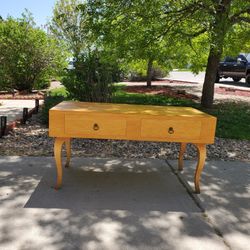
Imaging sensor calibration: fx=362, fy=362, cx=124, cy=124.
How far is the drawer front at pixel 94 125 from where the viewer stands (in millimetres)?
3963

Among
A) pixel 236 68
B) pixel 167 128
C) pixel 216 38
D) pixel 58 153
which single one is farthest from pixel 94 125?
pixel 236 68

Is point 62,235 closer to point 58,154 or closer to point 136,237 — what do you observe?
point 136,237

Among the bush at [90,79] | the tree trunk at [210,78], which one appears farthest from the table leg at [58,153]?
the tree trunk at [210,78]

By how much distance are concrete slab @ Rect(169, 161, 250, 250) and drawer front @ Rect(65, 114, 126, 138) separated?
1.23 metres

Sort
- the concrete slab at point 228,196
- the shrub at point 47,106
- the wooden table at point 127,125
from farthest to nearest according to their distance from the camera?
the shrub at point 47,106
the wooden table at point 127,125
the concrete slab at point 228,196

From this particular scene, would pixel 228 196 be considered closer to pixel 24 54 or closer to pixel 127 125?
pixel 127 125

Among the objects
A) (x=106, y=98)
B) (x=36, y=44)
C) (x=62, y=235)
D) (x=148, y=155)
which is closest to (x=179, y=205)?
(x=62, y=235)

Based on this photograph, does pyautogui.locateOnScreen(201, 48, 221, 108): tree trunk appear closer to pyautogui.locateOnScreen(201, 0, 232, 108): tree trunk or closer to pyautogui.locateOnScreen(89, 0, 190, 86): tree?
pyautogui.locateOnScreen(201, 0, 232, 108): tree trunk

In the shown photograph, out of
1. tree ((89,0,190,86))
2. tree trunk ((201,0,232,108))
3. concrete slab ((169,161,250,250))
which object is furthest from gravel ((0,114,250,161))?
tree ((89,0,190,86))

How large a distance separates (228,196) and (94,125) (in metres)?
1.75

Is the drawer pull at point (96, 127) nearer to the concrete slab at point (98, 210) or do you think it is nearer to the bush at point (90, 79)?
the concrete slab at point (98, 210)

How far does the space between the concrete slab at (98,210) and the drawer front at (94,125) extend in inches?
26.6

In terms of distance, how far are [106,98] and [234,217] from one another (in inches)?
179

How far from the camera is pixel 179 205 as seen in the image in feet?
12.6
